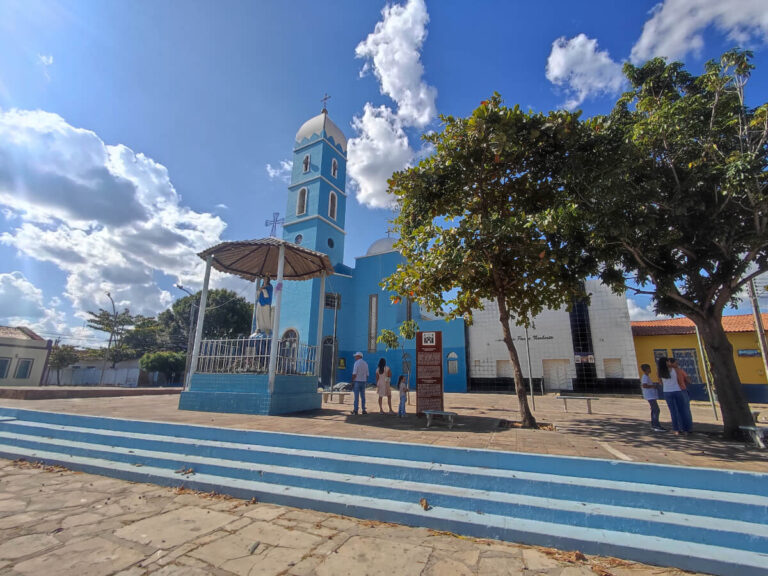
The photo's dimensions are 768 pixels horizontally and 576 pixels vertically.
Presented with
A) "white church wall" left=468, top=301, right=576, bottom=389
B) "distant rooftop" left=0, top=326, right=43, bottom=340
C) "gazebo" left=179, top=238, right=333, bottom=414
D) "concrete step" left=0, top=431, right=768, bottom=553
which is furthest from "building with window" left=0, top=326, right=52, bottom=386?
"white church wall" left=468, top=301, right=576, bottom=389

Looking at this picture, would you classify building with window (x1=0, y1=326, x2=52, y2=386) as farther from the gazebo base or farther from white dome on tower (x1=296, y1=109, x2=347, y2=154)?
the gazebo base

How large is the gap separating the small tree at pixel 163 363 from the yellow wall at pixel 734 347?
1366 inches

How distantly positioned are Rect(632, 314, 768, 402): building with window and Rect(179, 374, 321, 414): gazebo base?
819 inches

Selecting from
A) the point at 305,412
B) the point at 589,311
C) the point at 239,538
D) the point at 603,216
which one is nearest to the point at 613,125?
the point at 603,216

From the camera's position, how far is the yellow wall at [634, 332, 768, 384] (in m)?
19.7

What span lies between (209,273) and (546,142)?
931 centimetres

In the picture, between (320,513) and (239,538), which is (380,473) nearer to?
(320,513)

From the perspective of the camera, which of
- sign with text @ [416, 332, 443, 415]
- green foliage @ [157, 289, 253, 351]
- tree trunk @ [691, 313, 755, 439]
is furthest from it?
green foliage @ [157, 289, 253, 351]

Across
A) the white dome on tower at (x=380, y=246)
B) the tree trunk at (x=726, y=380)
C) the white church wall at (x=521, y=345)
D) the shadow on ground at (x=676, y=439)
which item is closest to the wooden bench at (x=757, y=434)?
the shadow on ground at (x=676, y=439)

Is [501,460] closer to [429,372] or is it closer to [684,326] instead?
[429,372]

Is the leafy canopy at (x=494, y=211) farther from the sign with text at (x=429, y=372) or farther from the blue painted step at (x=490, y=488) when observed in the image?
the blue painted step at (x=490, y=488)

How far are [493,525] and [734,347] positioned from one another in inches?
1048

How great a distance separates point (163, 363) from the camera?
31609 mm

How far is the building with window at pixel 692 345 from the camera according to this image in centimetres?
1981
